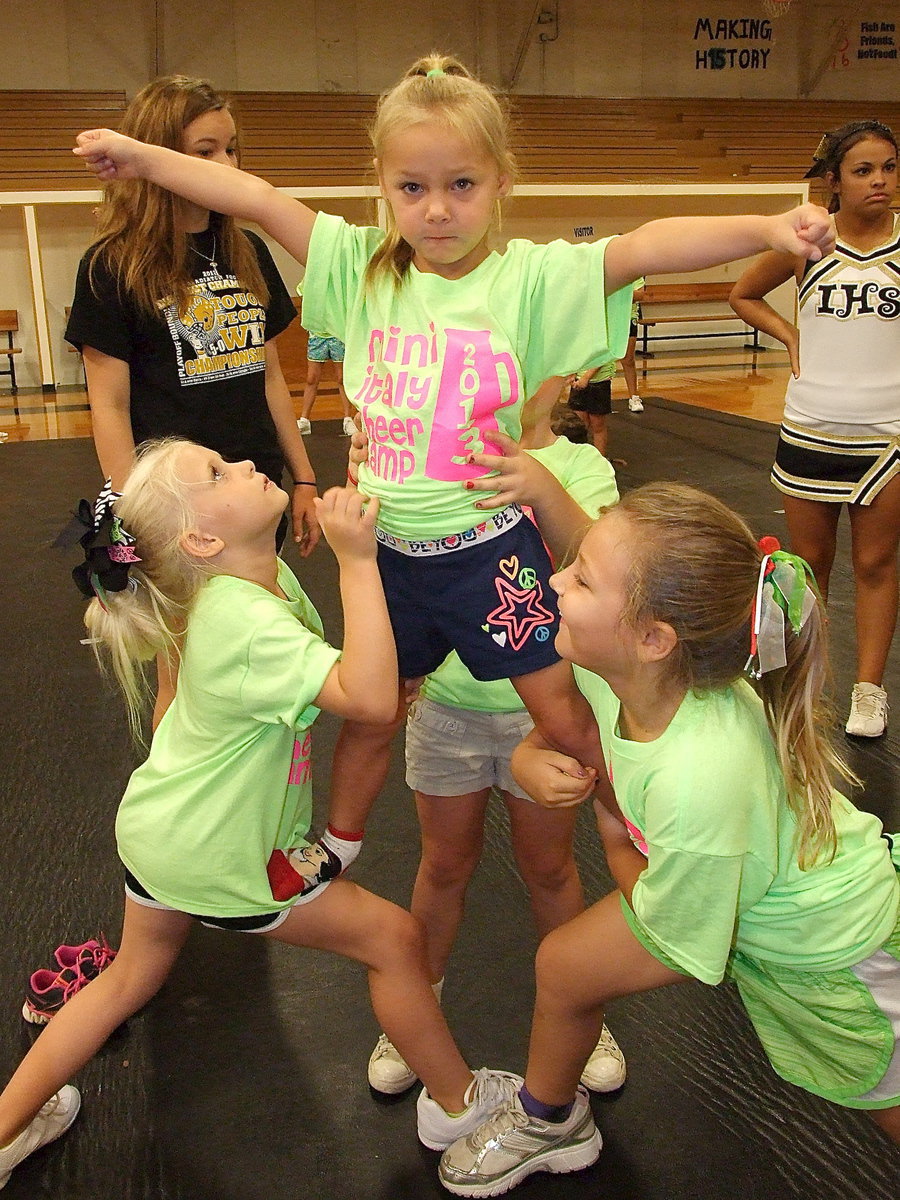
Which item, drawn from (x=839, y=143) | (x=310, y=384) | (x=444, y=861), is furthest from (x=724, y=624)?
(x=310, y=384)

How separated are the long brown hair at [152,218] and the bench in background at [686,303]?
10.4 metres

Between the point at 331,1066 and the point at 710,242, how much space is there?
140 centimetres

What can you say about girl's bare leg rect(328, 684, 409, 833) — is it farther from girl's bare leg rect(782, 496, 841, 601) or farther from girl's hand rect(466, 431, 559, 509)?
girl's bare leg rect(782, 496, 841, 601)

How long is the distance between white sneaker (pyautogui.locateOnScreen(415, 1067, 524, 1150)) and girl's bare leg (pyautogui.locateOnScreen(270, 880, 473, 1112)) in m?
0.07

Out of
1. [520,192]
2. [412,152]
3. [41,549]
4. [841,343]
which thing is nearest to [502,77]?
[520,192]

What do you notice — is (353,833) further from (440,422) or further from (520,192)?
(520,192)

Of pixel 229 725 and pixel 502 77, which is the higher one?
pixel 502 77

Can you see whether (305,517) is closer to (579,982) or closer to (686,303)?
(579,982)

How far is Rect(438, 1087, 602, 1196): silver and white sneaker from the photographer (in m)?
1.52

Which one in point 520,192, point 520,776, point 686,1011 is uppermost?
point 520,192

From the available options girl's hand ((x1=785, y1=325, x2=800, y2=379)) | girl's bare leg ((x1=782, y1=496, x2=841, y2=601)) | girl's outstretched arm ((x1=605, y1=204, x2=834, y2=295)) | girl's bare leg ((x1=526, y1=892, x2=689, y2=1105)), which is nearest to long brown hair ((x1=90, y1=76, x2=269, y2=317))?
girl's outstretched arm ((x1=605, y1=204, x2=834, y2=295))

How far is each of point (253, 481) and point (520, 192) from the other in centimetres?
1016

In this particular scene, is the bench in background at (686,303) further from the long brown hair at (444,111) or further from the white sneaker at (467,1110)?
the white sneaker at (467,1110)

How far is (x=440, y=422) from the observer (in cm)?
139
